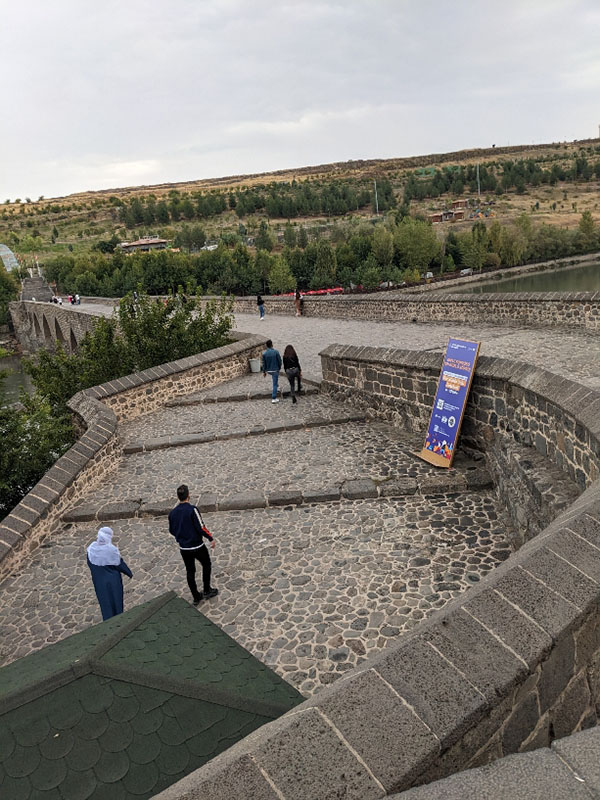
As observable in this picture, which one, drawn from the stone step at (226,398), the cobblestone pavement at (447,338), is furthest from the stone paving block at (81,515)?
the cobblestone pavement at (447,338)

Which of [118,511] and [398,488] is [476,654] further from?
[118,511]

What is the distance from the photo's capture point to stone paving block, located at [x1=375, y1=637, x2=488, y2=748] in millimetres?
2195

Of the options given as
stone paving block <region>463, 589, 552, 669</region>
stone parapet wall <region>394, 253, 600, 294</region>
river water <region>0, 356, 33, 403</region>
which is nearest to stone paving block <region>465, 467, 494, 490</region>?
stone paving block <region>463, 589, 552, 669</region>

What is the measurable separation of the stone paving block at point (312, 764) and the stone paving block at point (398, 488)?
5419 millimetres

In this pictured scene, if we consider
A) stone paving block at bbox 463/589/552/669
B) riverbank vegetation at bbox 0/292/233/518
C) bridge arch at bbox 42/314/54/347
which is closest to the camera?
stone paving block at bbox 463/589/552/669

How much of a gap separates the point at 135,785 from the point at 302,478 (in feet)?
19.9

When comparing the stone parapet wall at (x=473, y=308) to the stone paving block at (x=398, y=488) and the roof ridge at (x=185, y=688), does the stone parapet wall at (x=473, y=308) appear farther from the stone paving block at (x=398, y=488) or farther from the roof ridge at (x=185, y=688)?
the roof ridge at (x=185, y=688)

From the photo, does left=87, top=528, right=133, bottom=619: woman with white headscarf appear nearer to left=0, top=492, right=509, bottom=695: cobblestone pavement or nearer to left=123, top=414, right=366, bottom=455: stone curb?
left=0, top=492, right=509, bottom=695: cobblestone pavement

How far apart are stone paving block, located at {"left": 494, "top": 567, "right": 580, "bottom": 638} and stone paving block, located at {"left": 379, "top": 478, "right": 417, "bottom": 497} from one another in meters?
4.50

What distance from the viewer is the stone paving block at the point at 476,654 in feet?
7.77

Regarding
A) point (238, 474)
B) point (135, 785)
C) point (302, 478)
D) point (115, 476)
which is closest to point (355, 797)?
point (135, 785)

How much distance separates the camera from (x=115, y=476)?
30.9 ft

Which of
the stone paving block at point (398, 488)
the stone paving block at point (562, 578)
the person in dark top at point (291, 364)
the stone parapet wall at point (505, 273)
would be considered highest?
the stone paving block at point (562, 578)

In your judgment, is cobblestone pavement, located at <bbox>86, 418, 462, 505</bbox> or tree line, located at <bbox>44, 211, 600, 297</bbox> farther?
tree line, located at <bbox>44, 211, 600, 297</bbox>
